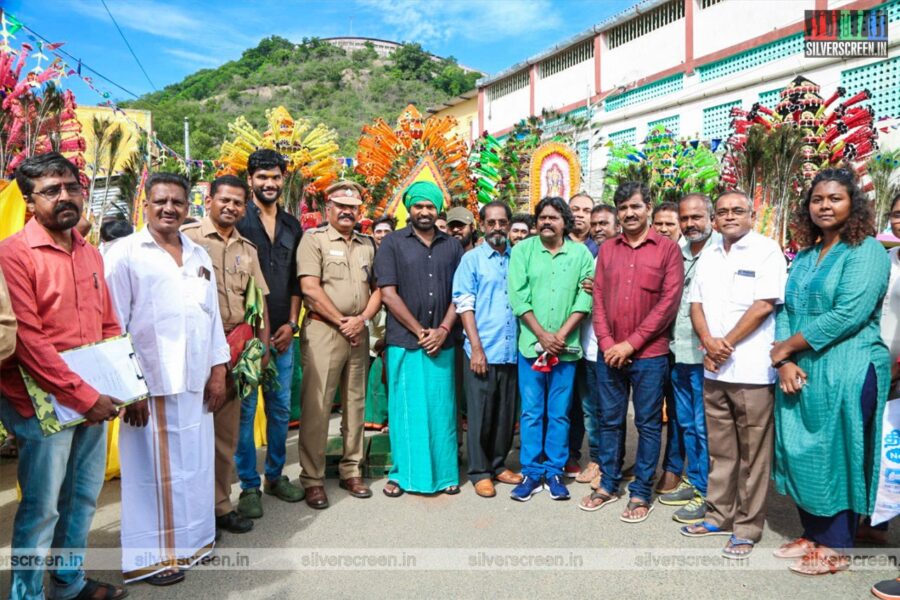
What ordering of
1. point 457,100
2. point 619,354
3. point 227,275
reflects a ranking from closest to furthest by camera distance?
point 227,275 → point 619,354 → point 457,100

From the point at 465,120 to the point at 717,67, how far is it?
1686cm

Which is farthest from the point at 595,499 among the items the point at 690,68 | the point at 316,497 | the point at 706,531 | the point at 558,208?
the point at 690,68

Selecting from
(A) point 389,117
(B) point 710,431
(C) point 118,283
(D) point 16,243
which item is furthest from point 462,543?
(A) point 389,117

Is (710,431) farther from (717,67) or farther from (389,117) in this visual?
(389,117)

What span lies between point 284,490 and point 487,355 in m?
1.63

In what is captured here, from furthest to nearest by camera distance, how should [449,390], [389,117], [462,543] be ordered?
1. [389,117]
2. [449,390]
3. [462,543]

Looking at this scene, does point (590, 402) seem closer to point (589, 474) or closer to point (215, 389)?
point (589, 474)

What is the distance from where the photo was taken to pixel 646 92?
18.5 m

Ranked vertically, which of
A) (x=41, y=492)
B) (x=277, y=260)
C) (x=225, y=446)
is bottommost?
(x=225, y=446)

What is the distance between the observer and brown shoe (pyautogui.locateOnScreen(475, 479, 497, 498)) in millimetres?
3898

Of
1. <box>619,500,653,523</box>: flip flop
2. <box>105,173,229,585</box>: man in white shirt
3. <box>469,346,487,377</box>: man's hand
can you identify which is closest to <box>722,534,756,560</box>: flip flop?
<box>619,500,653,523</box>: flip flop

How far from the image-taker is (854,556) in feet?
9.61

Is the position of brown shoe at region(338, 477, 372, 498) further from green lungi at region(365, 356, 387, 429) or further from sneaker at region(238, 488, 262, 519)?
green lungi at region(365, 356, 387, 429)

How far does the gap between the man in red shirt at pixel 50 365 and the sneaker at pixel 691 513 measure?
3077mm
